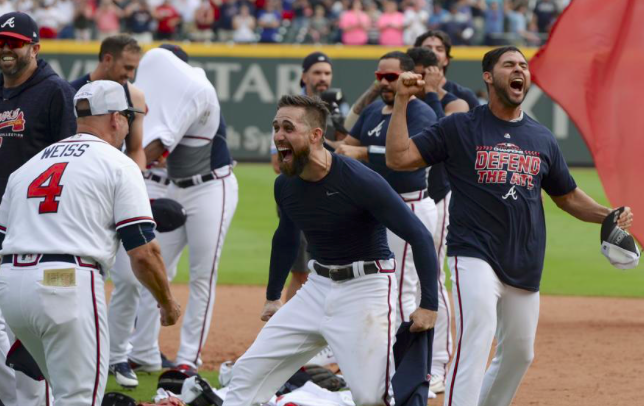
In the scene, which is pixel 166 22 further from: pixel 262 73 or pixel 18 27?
pixel 18 27

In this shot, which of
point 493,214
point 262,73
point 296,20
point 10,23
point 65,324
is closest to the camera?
point 65,324

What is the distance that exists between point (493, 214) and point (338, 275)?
1.01 m

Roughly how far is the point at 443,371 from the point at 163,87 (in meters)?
3.09

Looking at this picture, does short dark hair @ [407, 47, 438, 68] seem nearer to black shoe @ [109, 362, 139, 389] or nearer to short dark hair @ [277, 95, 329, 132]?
short dark hair @ [277, 95, 329, 132]

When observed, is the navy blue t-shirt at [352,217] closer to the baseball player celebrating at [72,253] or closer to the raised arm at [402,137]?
the raised arm at [402,137]

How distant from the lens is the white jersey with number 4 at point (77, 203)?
5.30 m

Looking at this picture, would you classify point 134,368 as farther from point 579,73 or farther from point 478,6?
point 478,6

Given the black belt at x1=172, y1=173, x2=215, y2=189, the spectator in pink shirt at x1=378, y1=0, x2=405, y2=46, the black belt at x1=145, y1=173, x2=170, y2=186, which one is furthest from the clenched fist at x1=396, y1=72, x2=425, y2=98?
the spectator in pink shirt at x1=378, y1=0, x2=405, y2=46

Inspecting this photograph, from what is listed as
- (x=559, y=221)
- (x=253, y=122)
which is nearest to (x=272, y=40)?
(x=253, y=122)

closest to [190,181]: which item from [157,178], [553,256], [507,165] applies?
[157,178]

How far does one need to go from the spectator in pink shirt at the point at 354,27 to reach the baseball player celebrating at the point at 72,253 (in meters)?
19.4

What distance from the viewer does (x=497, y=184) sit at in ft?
20.3

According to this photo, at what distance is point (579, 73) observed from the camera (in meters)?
9.57

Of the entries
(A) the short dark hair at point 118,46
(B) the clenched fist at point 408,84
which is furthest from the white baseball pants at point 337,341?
(A) the short dark hair at point 118,46
